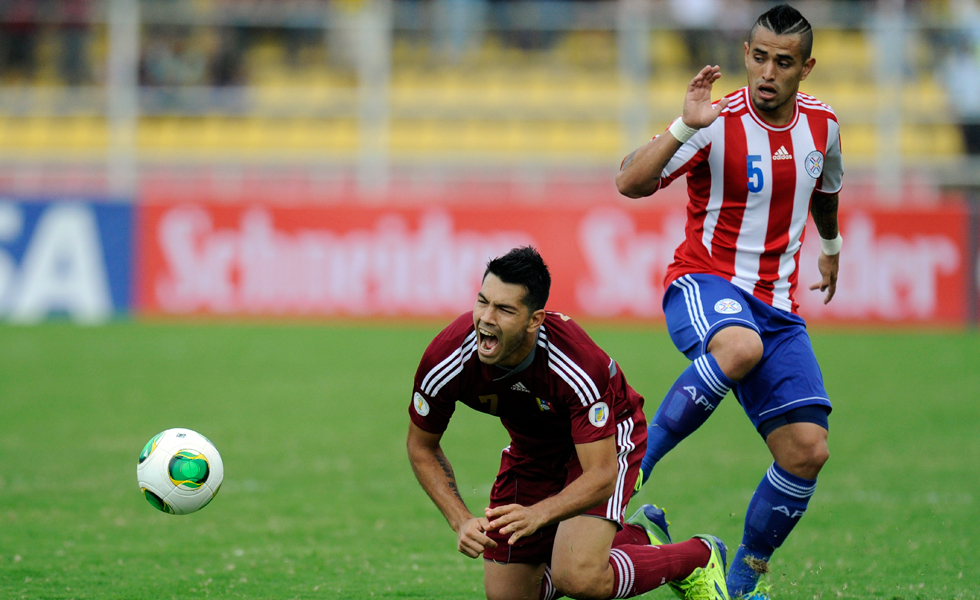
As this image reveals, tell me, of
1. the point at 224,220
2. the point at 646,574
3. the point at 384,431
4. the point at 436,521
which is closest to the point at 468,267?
the point at 224,220

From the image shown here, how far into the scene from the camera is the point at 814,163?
5023 mm

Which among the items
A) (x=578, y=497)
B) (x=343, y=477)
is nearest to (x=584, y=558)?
(x=578, y=497)

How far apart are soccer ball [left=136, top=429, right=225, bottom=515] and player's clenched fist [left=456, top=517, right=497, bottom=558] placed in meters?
1.24

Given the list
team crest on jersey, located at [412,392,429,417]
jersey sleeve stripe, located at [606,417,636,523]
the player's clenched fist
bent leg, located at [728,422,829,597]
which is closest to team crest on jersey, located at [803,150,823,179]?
bent leg, located at [728,422,829,597]

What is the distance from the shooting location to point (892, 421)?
9805 mm

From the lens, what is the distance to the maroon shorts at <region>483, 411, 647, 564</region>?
15.3ft

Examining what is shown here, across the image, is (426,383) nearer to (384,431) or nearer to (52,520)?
(52,520)

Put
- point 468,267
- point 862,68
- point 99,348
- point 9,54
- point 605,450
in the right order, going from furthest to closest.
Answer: point 9,54
point 862,68
point 468,267
point 99,348
point 605,450

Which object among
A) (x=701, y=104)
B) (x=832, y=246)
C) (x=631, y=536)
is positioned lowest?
(x=631, y=536)

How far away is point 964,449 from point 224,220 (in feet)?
36.2

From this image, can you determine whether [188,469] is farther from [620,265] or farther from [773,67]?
[620,265]

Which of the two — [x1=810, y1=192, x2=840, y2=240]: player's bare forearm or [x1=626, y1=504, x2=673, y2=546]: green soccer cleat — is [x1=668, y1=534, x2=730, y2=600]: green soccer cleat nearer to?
[x1=626, y1=504, x2=673, y2=546]: green soccer cleat

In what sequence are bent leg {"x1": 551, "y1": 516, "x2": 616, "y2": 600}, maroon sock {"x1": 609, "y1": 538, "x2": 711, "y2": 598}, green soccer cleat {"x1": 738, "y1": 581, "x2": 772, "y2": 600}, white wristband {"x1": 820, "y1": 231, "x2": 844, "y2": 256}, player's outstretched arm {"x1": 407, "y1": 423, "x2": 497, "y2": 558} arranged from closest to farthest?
player's outstretched arm {"x1": 407, "y1": 423, "x2": 497, "y2": 558}
bent leg {"x1": 551, "y1": 516, "x2": 616, "y2": 600}
maroon sock {"x1": 609, "y1": 538, "x2": 711, "y2": 598}
green soccer cleat {"x1": 738, "y1": 581, "x2": 772, "y2": 600}
white wristband {"x1": 820, "y1": 231, "x2": 844, "y2": 256}

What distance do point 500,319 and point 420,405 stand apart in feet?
1.75
